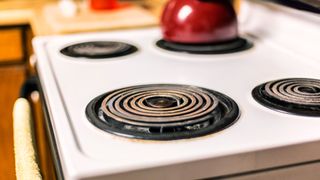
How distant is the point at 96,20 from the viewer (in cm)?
160

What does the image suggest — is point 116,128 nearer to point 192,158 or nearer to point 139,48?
point 192,158

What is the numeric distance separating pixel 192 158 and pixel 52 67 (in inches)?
19.7

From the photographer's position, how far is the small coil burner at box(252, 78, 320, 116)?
27.6 inches

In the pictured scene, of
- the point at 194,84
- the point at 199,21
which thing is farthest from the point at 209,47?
the point at 194,84

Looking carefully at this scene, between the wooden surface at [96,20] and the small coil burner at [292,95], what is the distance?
822 millimetres

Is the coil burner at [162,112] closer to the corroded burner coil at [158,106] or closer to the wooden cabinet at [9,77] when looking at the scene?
the corroded burner coil at [158,106]

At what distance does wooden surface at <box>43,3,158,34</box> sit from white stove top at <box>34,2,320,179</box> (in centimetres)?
26

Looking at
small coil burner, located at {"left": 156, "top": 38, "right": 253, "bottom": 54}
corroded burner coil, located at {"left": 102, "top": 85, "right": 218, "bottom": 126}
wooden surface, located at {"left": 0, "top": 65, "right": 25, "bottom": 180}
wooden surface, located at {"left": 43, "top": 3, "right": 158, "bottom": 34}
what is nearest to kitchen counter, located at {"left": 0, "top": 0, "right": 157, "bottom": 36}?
wooden surface, located at {"left": 43, "top": 3, "right": 158, "bottom": 34}

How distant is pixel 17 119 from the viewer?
0.80 meters

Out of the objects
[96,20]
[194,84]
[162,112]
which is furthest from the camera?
[96,20]

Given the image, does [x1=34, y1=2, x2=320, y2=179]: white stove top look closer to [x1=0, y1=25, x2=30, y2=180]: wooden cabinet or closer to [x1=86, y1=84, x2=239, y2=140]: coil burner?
[x1=86, y1=84, x2=239, y2=140]: coil burner

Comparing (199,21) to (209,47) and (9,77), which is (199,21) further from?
(9,77)

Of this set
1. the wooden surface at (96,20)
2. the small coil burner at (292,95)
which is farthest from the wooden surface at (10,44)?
the small coil burner at (292,95)

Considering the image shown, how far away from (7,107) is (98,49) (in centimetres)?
87
